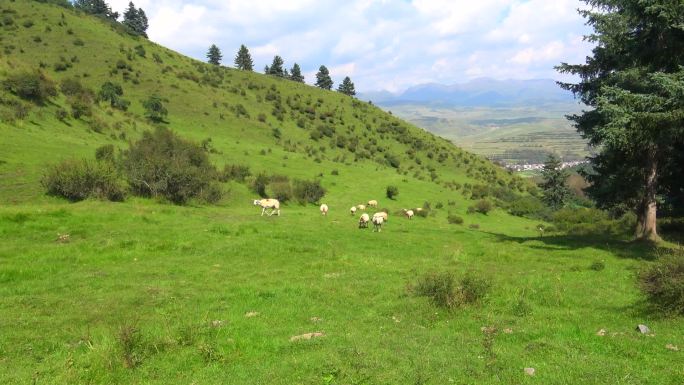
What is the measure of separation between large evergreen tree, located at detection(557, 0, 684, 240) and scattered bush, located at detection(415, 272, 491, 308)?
961cm

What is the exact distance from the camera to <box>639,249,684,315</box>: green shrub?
1112 cm

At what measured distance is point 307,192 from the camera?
145ft

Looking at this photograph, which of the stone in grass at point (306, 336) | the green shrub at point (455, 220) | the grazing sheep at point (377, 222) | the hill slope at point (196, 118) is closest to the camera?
the stone in grass at point (306, 336)

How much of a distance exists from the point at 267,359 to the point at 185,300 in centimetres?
532

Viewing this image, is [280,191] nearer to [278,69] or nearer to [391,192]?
[391,192]

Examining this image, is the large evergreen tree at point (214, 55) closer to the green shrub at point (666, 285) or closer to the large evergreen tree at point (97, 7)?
the large evergreen tree at point (97, 7)

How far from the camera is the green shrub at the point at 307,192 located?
43.4 meters

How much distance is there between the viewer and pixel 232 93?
291ft

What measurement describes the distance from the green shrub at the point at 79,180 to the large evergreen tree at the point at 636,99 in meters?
28.9

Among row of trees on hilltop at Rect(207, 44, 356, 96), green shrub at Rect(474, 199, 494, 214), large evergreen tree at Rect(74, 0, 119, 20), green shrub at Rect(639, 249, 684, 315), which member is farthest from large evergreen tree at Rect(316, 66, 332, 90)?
green shrub at Rect(639, 249, 684, 315)

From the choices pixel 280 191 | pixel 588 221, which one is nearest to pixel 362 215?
pixel 280 191

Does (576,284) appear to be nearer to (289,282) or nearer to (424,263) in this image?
(424,263)

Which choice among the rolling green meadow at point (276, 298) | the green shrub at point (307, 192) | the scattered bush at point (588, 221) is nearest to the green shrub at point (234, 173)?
the rolling green meadow at point (276, 298)

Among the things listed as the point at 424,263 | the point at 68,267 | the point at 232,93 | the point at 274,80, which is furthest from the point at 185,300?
the point at 274,80
